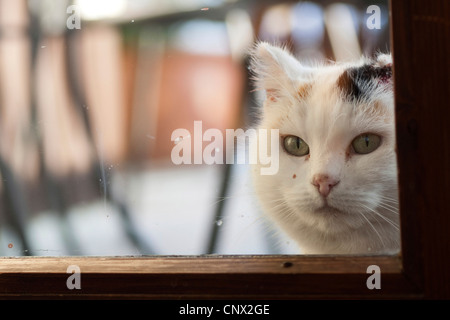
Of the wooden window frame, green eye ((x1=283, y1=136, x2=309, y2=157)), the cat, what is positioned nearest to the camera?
the wooden window frame

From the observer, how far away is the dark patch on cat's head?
2.78ft

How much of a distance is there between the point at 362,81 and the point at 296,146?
6.9 inches

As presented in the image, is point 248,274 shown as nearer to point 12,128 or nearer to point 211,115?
point 211,115

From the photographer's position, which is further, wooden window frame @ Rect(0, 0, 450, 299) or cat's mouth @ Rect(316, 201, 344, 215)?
cat's mouth @ Rect(316, 201, 344, 215)

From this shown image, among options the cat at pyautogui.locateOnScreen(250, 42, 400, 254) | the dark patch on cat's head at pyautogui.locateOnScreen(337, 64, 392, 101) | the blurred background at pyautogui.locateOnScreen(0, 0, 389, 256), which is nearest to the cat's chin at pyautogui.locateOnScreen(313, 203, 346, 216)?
the cat at pyautogui.locateOnScreen(250, 42, 400, 254)

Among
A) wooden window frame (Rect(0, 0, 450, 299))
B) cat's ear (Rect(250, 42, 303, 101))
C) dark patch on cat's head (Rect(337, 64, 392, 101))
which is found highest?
cat's ear (Rect(250, 42, 303, 101))

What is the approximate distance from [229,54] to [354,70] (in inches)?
10.6

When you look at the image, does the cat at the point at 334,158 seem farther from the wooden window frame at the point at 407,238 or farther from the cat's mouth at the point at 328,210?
the wooden window frame at the point at 407,238

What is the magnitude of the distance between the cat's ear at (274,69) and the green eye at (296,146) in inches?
4.2

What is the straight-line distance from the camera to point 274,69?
958 millimetres

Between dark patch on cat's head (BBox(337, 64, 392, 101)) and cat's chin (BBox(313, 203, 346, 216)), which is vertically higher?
dark patch on cat's head (BBox(337, 64, 392, 101))

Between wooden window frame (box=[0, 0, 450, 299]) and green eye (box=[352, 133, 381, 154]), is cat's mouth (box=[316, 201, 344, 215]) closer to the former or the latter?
green eye (box=[352, 133, 381, 154])

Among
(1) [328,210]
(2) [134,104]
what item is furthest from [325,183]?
(2) [134,104]

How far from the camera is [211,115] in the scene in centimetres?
96
